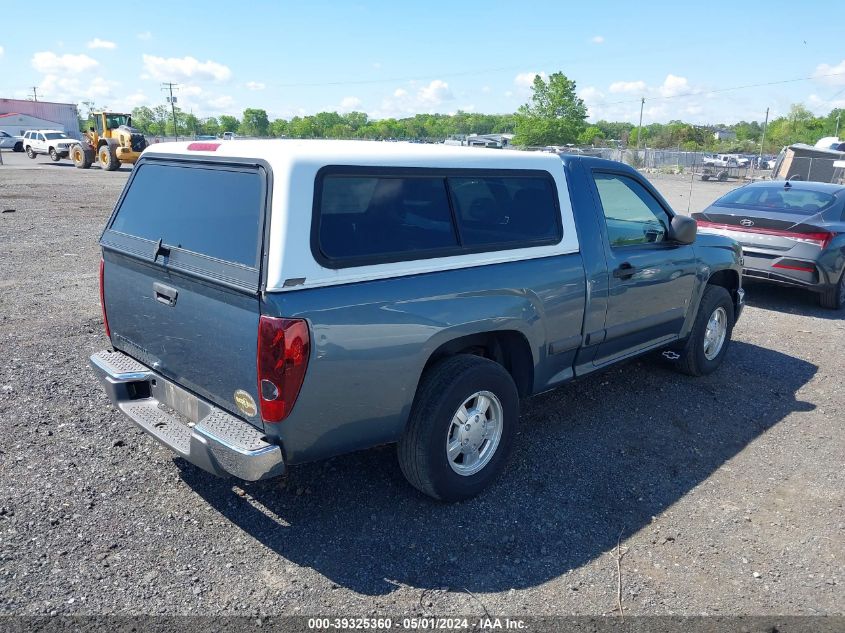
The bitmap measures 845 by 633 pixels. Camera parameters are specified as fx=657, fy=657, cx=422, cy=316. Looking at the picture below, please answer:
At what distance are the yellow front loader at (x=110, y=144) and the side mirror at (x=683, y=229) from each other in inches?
1155

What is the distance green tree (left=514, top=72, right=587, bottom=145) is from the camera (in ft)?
221

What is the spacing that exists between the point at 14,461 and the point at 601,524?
11.3 feet

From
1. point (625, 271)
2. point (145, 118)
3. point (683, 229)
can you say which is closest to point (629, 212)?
point (683, 229)

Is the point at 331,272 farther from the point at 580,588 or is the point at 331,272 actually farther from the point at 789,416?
the point at 789,416

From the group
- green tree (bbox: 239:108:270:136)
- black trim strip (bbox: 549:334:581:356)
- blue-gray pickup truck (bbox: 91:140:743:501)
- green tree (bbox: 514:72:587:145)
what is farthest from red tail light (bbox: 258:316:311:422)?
green tree (bbox: 239:108:270:136)

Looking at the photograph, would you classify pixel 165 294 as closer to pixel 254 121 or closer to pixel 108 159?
pixel 108 159

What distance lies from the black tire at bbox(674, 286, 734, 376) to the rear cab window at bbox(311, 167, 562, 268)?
6.93ft

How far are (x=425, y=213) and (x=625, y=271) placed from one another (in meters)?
1.69

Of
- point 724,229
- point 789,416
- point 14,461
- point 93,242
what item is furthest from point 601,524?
point 93,242

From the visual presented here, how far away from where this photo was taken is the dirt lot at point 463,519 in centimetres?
299

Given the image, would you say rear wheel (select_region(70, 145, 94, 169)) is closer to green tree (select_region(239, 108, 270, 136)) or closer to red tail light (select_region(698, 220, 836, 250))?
red tail light (select_region(698, 220, 836, 250))

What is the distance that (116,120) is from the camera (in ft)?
106

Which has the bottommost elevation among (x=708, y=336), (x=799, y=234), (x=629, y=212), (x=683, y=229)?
(x=708, y=336)

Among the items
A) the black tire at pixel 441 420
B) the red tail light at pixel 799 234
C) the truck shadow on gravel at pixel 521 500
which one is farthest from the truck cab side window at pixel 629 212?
the red tail light at pixel 799 234
